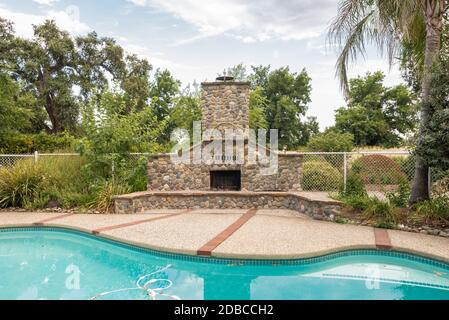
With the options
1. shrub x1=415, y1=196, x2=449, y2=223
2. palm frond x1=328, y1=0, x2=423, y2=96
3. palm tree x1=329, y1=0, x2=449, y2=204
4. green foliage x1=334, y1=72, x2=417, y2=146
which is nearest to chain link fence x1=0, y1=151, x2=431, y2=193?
palm tree x1=329, y1=0, x2=449, y2=204

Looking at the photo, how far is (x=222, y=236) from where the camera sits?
5418 mm

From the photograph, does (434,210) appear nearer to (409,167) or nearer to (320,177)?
(409,167)

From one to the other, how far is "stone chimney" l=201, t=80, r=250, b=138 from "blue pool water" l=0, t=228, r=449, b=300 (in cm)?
640

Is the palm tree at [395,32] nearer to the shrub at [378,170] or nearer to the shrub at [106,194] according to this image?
the shrub at [378,170]

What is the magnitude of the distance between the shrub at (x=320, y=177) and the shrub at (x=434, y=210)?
11.4 ft

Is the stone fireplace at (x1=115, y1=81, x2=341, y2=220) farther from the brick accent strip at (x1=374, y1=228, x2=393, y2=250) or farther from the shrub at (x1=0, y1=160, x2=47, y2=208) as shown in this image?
the shrub at (x1=0, y1=160, x2=47, y2=208)

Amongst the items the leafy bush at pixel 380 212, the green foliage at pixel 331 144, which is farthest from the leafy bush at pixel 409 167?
the green foliage at pixel 331 144

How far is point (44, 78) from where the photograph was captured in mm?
19406

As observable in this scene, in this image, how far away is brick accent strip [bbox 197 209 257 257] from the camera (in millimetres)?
4574

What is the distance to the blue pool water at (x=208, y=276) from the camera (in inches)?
143

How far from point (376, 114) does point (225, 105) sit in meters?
18.6

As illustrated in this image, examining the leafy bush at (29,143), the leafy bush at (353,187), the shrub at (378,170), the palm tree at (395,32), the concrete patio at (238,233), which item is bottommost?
the concrete patio at (238,233)

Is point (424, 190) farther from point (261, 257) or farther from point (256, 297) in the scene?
point (256, 297)
